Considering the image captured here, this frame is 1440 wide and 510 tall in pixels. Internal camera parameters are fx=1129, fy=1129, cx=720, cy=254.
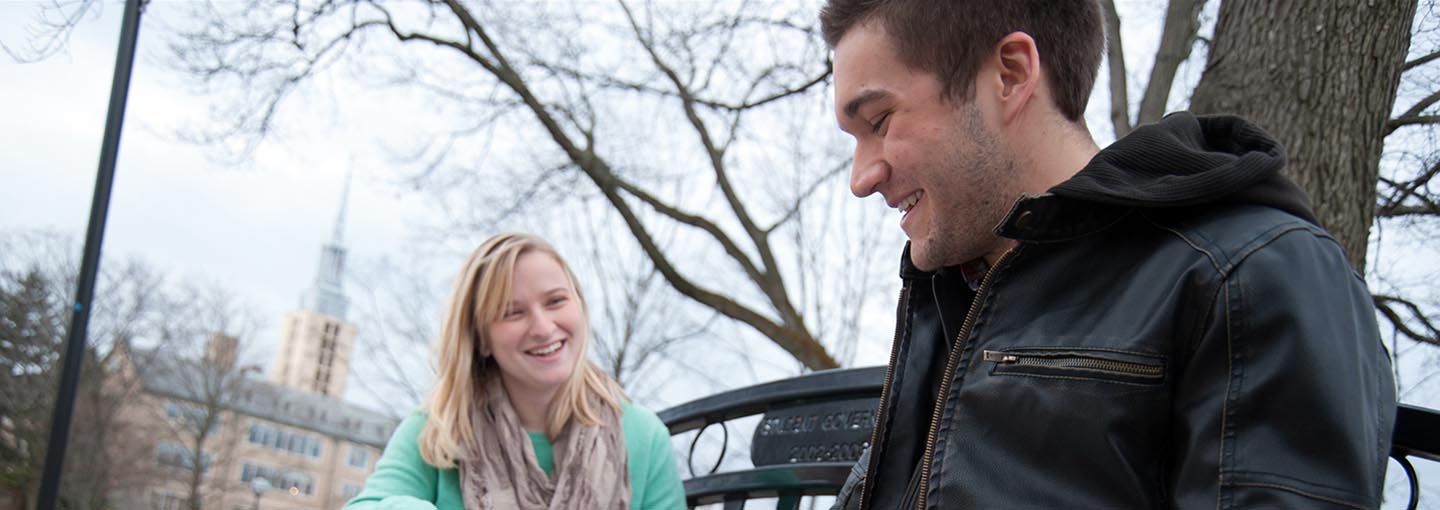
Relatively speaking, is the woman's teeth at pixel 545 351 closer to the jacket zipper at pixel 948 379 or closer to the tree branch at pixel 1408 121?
the jacket zipper at pixel 948 379

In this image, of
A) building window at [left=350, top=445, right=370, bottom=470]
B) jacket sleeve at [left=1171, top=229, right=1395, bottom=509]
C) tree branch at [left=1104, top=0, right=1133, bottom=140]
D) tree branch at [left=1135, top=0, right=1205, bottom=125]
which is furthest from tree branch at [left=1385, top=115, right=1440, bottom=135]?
building window at [left=350, top=445, right=370, bottom=470]

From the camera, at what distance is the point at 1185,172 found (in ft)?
4.16

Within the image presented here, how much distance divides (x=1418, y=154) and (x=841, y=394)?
1.83m

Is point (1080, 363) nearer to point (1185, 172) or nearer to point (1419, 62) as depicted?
point (1185, 172)

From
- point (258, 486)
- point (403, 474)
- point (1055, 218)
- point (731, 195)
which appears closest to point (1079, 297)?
point (1055, 218)

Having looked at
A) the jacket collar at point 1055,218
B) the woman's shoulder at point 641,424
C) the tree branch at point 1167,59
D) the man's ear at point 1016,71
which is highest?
the tree branch at point 1167,59

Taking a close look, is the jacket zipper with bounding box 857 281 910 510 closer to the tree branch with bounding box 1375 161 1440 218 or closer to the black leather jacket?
the black leather jacket

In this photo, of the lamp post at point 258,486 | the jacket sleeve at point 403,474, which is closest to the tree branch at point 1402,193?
the jacket sleeve at point 403,474

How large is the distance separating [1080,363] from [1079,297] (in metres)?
0.10

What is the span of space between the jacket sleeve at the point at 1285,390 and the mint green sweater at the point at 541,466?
1750 mm

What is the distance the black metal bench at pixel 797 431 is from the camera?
2.21 metres

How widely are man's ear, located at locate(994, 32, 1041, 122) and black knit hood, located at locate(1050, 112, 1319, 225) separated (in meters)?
0.18

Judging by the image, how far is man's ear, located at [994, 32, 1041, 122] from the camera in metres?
1.49

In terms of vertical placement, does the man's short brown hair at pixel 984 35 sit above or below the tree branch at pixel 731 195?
below
